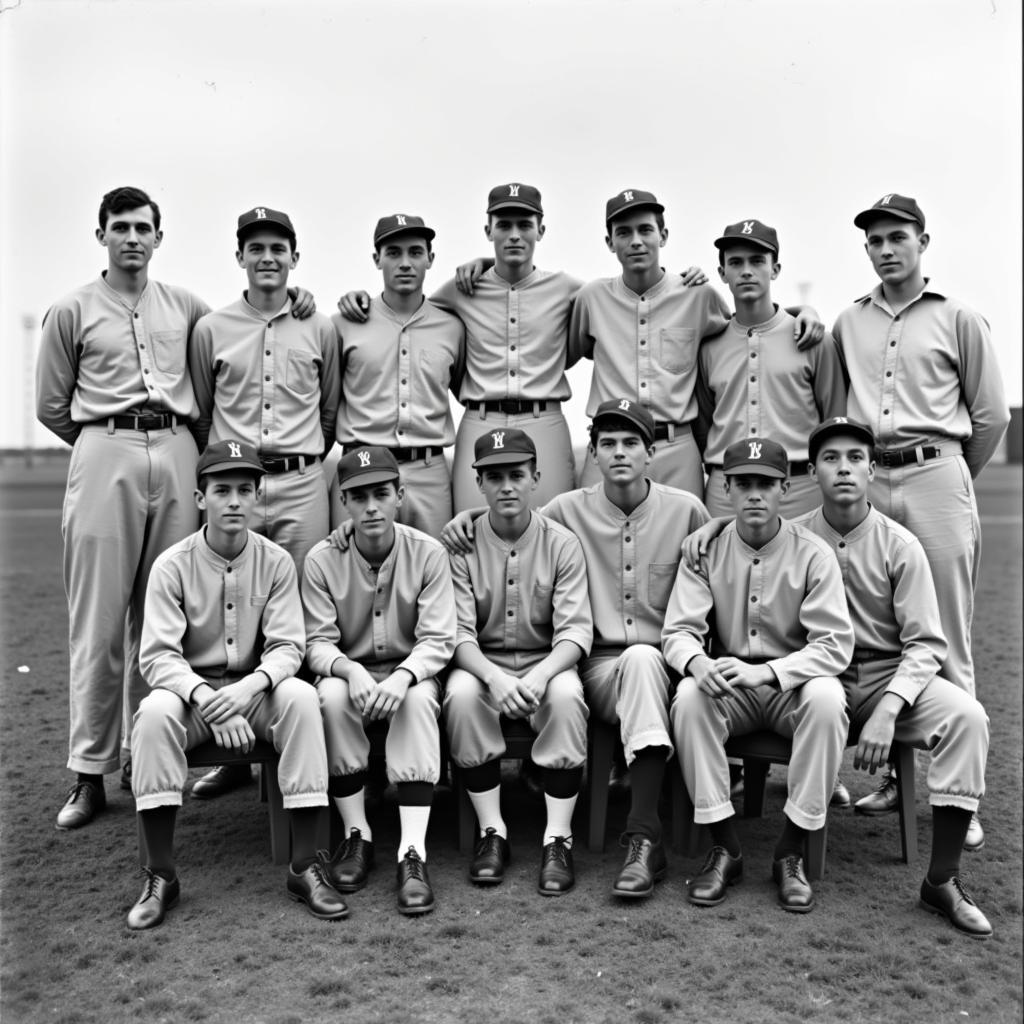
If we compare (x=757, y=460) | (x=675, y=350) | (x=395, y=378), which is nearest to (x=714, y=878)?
(x=757, y=460)

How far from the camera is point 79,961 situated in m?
3.60

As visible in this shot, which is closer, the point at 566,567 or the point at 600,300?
the point at 566,567

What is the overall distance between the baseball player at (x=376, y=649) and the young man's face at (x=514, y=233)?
1.40 meters

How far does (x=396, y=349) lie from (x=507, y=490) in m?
1.16

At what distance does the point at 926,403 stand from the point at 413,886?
10.1 ft

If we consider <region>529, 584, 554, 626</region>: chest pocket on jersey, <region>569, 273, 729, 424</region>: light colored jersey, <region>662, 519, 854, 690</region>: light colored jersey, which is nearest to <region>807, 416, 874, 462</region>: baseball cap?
<region>662, 519, 854, 690</region>: light colored jersey

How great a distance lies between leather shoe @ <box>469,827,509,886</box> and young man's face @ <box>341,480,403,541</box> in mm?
1344

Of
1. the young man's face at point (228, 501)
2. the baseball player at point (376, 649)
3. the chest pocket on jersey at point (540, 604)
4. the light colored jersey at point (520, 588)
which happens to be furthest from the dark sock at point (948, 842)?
the young man's face at point (228, 501)

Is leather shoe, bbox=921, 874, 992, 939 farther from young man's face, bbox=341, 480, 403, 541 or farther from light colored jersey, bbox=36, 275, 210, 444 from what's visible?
light colored jersey, bbox=36, 275, 210, 444

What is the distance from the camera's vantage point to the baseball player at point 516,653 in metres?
4.42

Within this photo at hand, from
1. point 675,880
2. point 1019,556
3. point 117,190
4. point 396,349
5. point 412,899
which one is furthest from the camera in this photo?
point 1019,556

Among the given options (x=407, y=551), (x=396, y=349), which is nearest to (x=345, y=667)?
(x=407, y=551)

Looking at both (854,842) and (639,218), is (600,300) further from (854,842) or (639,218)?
(854,842)

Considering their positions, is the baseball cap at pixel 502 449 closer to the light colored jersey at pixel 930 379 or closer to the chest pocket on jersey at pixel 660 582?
the chest pocket on jersey at pixel 660 582
